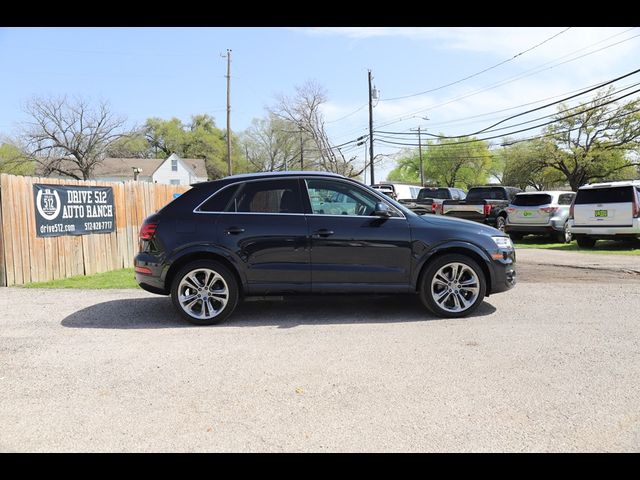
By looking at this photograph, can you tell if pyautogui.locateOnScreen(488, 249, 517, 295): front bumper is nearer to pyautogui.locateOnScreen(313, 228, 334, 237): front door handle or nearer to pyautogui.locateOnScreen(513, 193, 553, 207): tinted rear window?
pyautogui.locateOnScreen(313, 228, 334, 237): front door handle

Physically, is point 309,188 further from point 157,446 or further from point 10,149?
point 10,149

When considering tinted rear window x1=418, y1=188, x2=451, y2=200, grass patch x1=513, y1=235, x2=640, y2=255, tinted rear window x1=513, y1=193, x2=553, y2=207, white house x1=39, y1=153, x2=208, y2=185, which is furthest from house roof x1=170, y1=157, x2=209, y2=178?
grass patch x1=513, y1=235, x2=640, y2=255

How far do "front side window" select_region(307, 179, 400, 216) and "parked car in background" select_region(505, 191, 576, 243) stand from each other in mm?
11702

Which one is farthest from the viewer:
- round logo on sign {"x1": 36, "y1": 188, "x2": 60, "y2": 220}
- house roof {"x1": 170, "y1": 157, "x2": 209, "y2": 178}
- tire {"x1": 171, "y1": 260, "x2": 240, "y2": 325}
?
house roof {"x1": 170, "y1": 157, "x2": 209, "y2": 178}

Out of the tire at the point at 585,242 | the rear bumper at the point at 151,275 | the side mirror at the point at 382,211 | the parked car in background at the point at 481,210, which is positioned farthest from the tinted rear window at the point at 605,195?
the rear bumper at the point at 151,275

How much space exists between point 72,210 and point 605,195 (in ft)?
43.3

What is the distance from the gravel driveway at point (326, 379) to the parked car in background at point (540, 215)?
9.91 meters

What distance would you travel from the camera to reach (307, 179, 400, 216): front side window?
615cm

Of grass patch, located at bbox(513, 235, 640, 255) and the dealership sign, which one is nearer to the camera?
the dealership sign

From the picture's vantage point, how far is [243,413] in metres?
3.53
